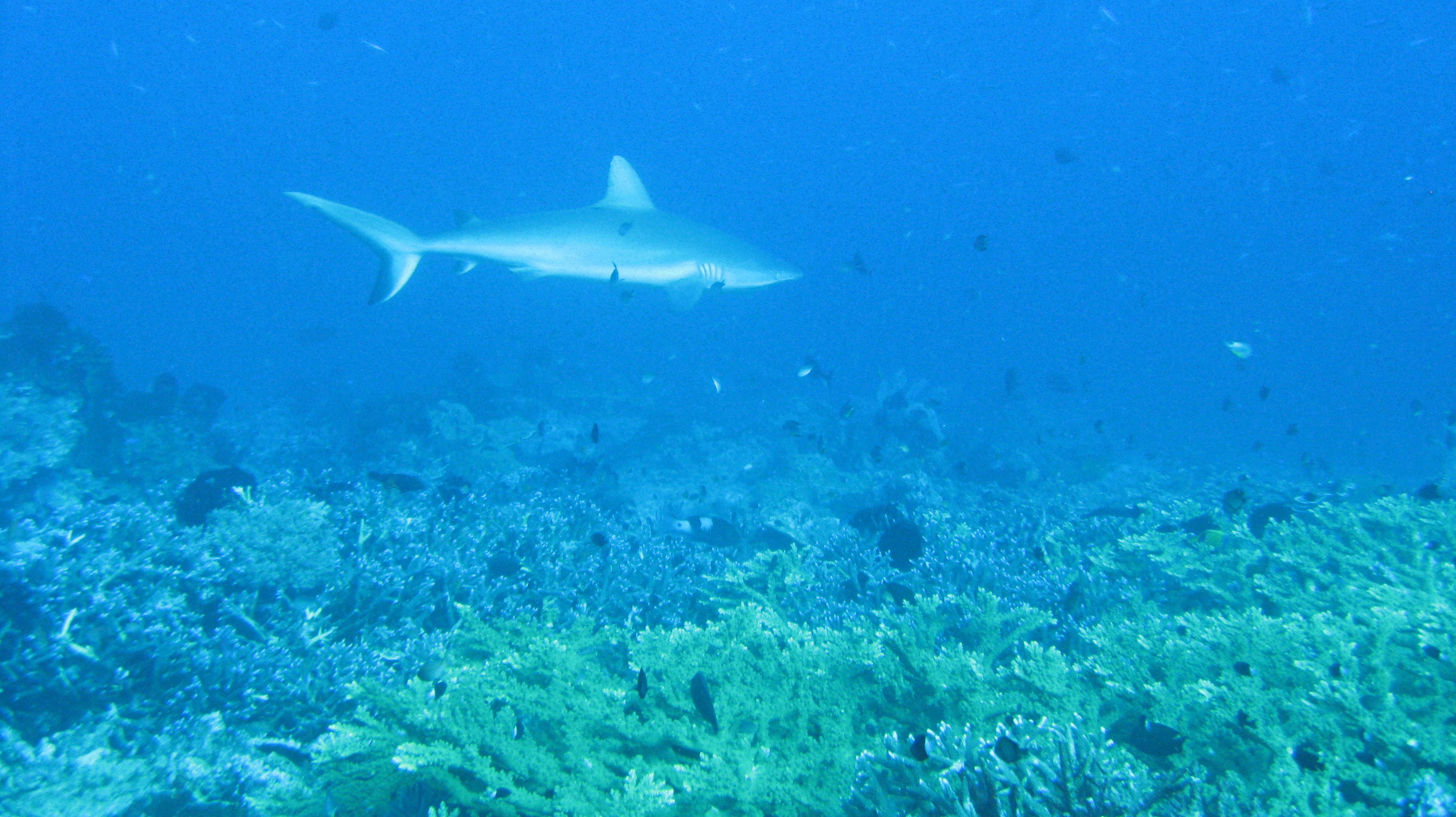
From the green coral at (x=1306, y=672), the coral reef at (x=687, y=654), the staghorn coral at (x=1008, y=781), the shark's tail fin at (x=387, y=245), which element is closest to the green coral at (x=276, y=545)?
the coral reef at (x=687, y=654)

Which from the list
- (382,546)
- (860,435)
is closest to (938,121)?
(860,435)

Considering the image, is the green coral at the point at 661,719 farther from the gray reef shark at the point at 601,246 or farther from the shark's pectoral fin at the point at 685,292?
the shark's pectoral fin at the point at 685,292

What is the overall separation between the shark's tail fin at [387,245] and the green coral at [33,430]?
572 cm

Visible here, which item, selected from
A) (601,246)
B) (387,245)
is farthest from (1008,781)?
(387,245)

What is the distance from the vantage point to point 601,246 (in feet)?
30.6

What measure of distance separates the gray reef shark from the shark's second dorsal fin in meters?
0.01

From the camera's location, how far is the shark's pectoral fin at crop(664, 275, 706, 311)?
10.4 m

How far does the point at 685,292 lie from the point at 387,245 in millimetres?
4363

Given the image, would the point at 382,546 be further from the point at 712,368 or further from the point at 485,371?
the point at 712,368

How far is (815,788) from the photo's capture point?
9.62 ft

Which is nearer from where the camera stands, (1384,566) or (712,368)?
(1384,566)

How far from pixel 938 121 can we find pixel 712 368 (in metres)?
159

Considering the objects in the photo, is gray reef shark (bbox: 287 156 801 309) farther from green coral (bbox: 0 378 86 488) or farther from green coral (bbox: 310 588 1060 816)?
green coral (bbox: 310 588 1060 816)

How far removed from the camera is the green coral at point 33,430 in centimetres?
925
